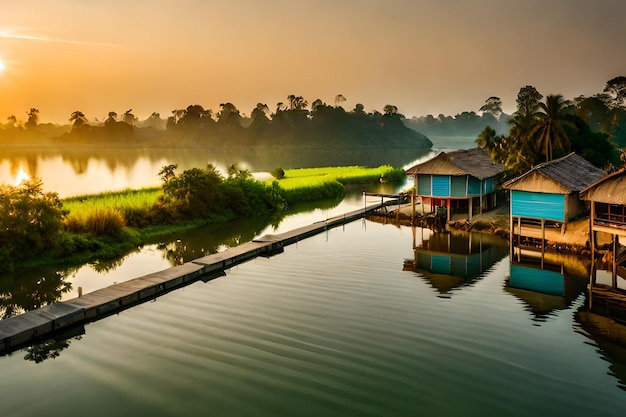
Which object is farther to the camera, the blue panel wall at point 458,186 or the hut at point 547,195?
the blue panel wall at point 458,186

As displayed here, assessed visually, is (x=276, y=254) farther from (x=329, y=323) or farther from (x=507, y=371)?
(x=507, y=371)

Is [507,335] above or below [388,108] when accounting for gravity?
below

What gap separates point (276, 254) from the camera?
20.4m

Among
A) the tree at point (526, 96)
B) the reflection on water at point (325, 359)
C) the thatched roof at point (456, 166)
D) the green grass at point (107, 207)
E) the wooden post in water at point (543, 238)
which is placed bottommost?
the reflection on water at point (325, 359)

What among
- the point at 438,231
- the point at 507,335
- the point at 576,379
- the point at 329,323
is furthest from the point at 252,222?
the point at 576,379

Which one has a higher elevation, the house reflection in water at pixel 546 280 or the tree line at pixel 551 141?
the tree line at pixel 551 141

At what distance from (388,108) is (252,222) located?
390 ft

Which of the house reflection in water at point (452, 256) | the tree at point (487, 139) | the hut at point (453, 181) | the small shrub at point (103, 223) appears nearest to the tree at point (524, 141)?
the tree at point (487, 139)

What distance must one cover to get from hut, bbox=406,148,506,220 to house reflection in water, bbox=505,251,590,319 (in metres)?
5.94

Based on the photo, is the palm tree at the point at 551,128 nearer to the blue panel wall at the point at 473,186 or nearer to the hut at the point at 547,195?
the blue panel wall at the point at 473,186

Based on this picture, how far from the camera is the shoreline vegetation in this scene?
18.2 m

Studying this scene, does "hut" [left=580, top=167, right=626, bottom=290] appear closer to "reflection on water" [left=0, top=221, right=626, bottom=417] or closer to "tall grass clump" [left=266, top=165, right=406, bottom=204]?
"reflection on water" [left=0, top=221, right=626, bottom=417]

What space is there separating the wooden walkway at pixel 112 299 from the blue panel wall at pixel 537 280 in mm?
9076

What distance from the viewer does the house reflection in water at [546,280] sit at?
47.4ft
